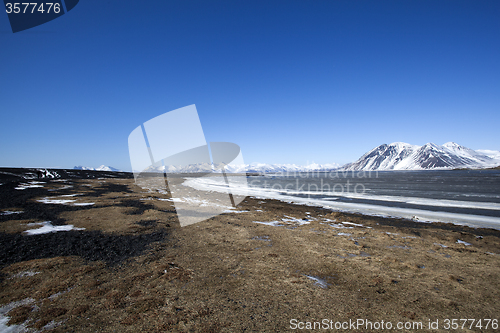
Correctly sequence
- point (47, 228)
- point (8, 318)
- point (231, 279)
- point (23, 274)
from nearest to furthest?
point (8, 318)
point (23, 274)
point (231, 279)
point (47, 228)

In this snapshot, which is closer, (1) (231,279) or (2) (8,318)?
(2) (8,318)

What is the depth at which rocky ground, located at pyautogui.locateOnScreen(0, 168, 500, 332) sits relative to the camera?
158 inches

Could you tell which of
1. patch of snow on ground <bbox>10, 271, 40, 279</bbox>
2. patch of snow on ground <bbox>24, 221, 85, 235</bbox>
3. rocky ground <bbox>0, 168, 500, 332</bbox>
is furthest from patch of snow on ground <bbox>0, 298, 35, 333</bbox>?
patch of snow on ground <bbox>24, 221, 85, 235</bbox>

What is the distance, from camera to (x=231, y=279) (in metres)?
5.58

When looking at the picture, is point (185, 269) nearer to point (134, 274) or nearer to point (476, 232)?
point (134, 274)

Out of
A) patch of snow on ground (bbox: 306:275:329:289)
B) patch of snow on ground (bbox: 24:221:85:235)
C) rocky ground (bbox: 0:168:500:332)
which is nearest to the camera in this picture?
rocky ground (bbox: 0:168:500:332)

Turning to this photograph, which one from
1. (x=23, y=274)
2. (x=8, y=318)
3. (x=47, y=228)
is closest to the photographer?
(x=8, y=318)

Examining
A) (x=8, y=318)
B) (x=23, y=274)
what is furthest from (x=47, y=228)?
(x=8, y=318)

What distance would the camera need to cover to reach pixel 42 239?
8109mm

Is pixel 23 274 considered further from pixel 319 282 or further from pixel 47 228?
pixel 319 282

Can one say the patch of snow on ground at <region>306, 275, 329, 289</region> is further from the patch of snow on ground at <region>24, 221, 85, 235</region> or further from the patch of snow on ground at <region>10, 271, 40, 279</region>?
the patch of snow on ground at <region>24, 221, 85, 235</region>

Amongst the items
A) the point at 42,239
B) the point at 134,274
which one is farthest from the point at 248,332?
the point at 42,239

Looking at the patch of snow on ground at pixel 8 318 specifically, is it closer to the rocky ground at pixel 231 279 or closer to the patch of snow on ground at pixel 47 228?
the rocky ground at pixel 231 279

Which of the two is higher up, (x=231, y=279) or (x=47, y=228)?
(x=47, y=228)
